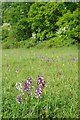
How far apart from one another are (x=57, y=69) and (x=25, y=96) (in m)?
0.89

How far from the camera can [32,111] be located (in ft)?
4.67

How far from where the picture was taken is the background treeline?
8.89ft

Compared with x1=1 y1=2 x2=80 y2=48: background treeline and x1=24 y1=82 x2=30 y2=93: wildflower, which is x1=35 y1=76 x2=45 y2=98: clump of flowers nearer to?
x1=24 y1=82 x2=30 y2=93: wildflower

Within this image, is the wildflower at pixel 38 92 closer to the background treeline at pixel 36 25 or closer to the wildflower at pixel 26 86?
the wildflower at pixel 26 86

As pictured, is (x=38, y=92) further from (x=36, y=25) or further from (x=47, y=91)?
(x=36, y=25)

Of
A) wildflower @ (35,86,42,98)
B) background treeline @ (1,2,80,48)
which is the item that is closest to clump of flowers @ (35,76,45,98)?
wildflower @ (35,86,42,98)

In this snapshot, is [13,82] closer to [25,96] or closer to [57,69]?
[25,96]

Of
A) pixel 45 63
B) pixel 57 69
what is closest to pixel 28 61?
pixel 45 63

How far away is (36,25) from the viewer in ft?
10.1

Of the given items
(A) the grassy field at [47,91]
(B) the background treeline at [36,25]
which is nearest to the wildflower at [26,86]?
(A) the grassy field at [47,91]

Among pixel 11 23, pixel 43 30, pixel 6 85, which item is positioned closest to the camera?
pixel 6 85

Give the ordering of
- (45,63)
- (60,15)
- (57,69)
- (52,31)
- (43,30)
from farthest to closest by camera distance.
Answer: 1. (60,15)
2. (52,31)
3. (43,30)
4. (45,63)
5. (57,69)

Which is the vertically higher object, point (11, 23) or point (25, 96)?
point (11, 23)

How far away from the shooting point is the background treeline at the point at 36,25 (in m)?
2.71
